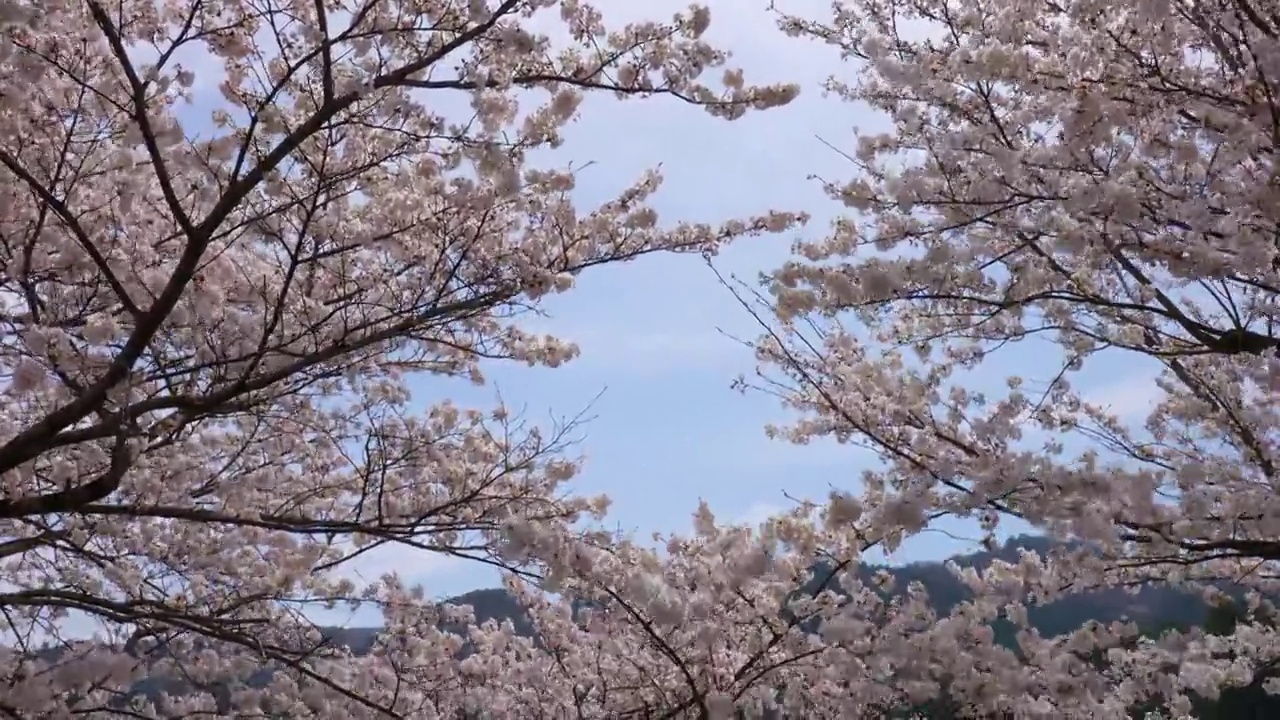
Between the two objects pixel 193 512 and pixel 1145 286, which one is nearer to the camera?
pixel 193 512

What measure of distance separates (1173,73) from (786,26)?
2.39 m

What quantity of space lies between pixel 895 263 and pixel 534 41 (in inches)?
75.0

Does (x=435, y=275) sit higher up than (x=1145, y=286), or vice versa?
(x=435, y=275)

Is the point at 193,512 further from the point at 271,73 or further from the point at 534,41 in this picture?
the point at 534,41

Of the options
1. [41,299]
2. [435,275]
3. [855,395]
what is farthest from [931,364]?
[41,299]

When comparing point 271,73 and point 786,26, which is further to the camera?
point 786,26

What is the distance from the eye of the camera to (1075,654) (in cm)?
482

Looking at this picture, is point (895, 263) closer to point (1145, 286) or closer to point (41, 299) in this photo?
point (1145, 286)

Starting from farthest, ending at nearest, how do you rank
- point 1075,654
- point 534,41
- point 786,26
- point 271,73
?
point 786,26, point 1075,654, point 271,73, point 534,41

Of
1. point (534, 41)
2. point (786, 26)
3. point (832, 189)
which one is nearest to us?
point (534, 41)

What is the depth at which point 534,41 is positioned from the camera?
3785 millimetres

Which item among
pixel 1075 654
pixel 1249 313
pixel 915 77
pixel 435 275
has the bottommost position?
pixel 1075 654

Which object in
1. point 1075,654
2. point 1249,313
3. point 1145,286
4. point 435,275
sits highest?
point 435,275

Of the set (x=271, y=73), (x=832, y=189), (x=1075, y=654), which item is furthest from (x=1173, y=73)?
(x=271, y=73)
